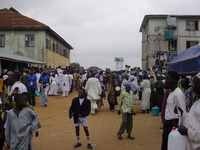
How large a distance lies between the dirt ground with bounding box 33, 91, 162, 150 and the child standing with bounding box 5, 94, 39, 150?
1995mm

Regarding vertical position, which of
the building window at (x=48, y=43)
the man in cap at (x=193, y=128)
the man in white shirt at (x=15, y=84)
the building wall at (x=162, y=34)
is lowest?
the man in cap at (x=193, y=128)

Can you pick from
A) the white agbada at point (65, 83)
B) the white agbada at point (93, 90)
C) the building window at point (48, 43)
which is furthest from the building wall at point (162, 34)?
the white agbada at point (93, 90)

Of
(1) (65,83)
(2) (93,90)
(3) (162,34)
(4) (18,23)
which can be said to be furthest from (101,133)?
(3) (162,34)

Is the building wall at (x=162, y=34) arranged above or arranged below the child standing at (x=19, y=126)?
above

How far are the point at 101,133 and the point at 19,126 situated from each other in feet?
12.3

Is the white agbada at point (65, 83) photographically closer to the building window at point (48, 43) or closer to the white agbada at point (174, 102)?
the building window at point (48, 43)

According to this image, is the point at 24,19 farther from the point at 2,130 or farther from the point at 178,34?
the point at 2,130

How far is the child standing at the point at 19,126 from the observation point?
3924 mm

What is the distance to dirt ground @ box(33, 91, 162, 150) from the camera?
606 cm

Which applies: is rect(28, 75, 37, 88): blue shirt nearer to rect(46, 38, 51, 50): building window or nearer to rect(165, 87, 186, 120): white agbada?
rect(165, 87, 186, 120): white agbada

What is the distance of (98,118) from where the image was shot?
966 cm

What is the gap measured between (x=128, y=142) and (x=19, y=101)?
356 cm

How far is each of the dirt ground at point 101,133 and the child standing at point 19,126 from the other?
1995mm

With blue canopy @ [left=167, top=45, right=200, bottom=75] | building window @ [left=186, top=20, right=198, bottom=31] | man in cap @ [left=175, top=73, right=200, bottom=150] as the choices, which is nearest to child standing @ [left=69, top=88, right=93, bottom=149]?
blue canopy @ [left=167, top=45, right=200, bottom=75]
